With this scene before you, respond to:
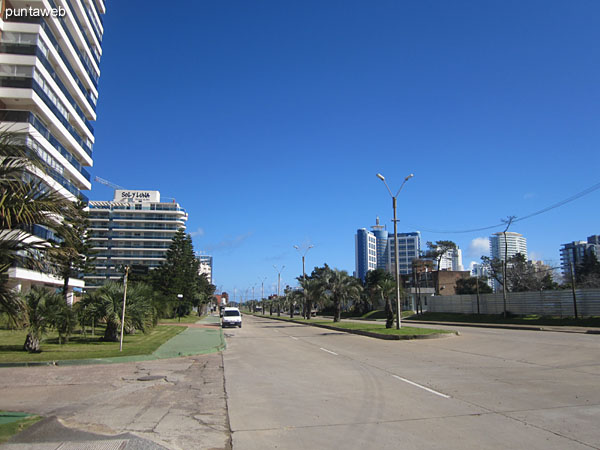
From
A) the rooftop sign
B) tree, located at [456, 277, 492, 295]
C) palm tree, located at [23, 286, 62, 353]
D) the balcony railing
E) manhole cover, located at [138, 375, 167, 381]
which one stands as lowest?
manhole cover, located at [138, 375, 167, 381]

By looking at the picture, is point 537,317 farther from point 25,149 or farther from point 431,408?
point 25,149

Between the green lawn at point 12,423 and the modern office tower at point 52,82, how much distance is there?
34.2 metres

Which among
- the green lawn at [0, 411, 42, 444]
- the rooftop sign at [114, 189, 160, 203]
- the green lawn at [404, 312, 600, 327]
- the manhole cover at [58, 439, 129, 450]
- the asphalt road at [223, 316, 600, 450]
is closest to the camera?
the manhole cover at [58, 439, 129, 450]

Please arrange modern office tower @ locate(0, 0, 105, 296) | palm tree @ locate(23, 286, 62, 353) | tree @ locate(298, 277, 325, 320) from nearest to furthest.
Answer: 1. palm tree @ locate(23, 286, 62, 353)
2. modern office tower @ locate(0, 0, 105, 296)
3. tree @ locate(298, 277, 325, 320)

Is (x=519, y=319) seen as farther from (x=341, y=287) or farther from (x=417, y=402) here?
(x=417, y=402)

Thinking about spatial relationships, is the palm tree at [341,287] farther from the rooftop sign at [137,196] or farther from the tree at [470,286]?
the rooftop sign at [137,196]

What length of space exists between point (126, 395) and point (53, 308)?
324 inches

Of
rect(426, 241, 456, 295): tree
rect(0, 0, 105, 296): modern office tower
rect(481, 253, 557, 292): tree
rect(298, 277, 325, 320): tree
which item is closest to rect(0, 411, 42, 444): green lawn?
rect(0, 0, 105, 296): modern office tower

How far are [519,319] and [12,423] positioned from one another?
44110 mm

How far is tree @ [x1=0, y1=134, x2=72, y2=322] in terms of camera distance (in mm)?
7934

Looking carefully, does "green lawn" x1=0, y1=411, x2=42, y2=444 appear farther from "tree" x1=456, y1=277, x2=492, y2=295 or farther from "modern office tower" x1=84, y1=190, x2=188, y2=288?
"modern office tower" x1=84, y1=190, x2=188, y2=288

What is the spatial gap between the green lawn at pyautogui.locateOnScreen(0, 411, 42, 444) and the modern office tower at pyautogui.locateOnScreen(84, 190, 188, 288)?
111 metres

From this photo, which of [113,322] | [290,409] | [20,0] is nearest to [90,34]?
[20,0]

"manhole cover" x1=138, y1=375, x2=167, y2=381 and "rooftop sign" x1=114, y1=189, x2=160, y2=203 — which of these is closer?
"manhole cover" x1=138, y1=375, x2=167, y2=381
